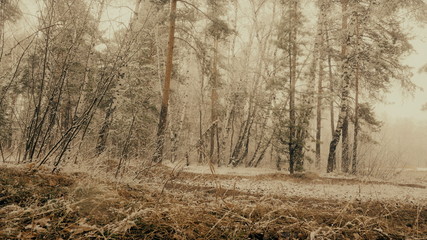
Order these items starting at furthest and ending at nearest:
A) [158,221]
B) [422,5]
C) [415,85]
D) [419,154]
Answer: [419,154] → [415,85] → [422,5] → [158,221]

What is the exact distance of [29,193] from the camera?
71.2 inches

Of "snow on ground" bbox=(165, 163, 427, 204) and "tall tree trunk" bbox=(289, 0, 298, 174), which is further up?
"tall tree trunk" bbox=(289, 0, 298, 174)

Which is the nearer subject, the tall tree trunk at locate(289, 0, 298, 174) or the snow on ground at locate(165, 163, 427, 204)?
the snow on ground at locate(165, 163, 427, 204)

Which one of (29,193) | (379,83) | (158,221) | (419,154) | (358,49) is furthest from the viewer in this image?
(419,154)

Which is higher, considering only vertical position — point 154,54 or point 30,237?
point 154,54

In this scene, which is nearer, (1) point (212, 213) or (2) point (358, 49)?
(1) point (212, 213)

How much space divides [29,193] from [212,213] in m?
1.30

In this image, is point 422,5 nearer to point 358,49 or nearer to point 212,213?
point 358,49

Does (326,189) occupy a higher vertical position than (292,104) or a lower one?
lower

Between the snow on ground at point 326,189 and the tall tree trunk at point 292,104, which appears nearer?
the snow on ground at point 326,189

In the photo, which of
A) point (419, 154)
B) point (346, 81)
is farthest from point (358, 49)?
point (419, 154)

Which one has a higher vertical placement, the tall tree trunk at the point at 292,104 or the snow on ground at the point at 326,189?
the tall tree trunk at the point at 292,104

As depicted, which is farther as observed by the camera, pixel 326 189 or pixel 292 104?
pixel 292 104

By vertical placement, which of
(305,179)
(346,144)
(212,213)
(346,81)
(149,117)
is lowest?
(305,179)
